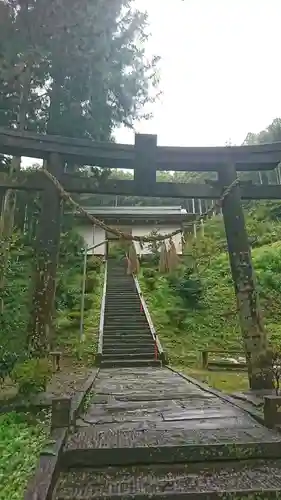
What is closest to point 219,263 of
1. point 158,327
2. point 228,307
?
point 228,307

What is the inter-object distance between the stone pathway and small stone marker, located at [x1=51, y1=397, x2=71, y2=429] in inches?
6.9

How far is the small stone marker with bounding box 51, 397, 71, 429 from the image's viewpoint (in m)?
4.20

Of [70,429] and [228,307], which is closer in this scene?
[70,429]

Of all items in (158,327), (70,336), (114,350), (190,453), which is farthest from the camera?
(158,327)

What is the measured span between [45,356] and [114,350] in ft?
24.9

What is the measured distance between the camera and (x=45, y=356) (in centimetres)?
590

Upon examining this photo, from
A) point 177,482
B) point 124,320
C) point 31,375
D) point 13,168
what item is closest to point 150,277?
point 124,320

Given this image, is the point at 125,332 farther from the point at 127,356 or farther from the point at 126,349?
the point at 127,356

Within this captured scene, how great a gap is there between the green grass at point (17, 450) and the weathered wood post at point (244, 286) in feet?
11.7

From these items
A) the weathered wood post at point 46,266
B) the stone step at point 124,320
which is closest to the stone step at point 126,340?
the stone step at point 124,320

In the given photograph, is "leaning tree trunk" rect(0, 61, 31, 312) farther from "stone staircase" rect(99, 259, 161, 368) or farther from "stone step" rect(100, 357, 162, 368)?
"stone staircase" rect(99, 259, 161, 368)

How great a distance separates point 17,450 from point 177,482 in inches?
68.1

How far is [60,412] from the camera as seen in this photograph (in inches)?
166

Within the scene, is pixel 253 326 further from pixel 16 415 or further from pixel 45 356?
pixel 16 415
